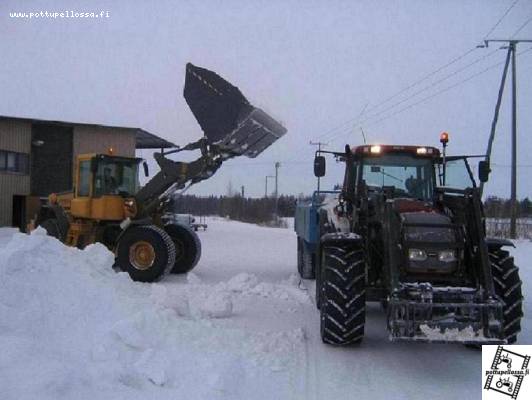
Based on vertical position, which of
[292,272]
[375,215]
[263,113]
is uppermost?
[263,113]

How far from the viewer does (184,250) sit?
44.6ft

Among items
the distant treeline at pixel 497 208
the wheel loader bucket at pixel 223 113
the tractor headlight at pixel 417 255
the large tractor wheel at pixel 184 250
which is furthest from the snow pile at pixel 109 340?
the distant treeline at pixel 497 208

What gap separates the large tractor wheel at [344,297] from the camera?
21.0ft

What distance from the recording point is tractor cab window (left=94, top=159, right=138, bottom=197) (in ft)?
42.3

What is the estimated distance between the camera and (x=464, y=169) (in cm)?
780

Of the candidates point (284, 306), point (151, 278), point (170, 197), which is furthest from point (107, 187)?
point (284, 306)

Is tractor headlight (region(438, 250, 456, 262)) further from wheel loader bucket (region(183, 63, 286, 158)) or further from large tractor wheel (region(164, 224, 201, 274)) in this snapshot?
large tractor wheel (region(164, 224, 201, 274))

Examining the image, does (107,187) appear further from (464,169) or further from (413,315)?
(413,315)

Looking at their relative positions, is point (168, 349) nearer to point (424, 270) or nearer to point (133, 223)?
point (424, 270)

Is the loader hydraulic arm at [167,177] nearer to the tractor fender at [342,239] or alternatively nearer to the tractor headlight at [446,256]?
the tractor fender at [342,239]

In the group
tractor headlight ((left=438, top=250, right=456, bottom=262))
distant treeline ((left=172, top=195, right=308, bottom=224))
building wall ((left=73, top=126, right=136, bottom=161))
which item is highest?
building wall ((left=73, top=126, right=136, bottom=161))

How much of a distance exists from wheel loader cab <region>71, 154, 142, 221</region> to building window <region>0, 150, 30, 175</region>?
45.1 ft

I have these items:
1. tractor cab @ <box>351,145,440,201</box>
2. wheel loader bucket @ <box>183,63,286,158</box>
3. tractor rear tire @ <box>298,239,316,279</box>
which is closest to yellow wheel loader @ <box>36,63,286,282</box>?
wheel loader bucket @ <box>183,63,286,158</box>

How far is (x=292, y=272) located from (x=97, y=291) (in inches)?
297
